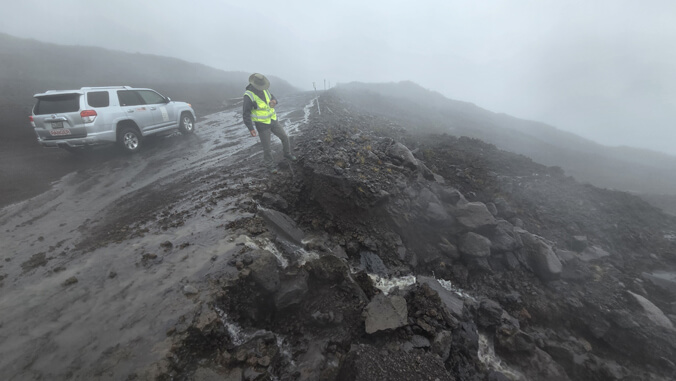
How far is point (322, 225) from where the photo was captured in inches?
238

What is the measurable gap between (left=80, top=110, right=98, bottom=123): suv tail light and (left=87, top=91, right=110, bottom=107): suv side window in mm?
240

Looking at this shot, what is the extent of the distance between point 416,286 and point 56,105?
10.4m

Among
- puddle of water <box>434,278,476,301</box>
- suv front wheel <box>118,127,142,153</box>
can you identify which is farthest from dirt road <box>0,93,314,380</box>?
puddle of water <box>434,278,476,301</box>

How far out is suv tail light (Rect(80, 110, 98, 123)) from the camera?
779cm

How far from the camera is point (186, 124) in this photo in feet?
38.8

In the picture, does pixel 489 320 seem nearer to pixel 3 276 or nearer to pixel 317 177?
pixel 317 177

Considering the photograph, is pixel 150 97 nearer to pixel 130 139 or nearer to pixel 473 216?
pixel 130 139

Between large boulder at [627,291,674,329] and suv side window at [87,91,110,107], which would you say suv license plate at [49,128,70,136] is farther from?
large boulder at [627,291,674,329]

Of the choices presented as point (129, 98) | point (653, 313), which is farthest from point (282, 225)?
point (129, 98)

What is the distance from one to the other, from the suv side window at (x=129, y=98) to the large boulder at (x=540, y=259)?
12.2 m

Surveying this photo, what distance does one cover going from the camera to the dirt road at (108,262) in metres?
2.94

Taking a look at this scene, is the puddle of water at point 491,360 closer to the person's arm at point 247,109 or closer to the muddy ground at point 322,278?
the muddy ground at point 322,278

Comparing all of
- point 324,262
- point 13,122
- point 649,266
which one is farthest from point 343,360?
point 13,122

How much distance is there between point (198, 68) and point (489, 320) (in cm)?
5341
